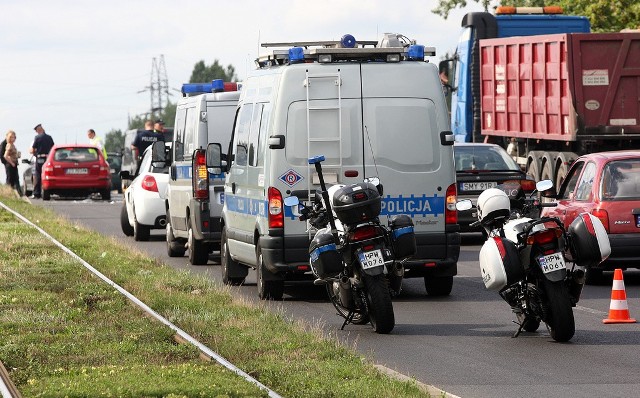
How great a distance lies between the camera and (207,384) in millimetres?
9672

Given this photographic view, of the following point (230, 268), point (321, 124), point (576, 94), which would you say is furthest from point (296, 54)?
point (576, 94)

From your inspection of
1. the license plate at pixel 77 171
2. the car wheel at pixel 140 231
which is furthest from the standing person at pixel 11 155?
the car wheel at pixel 140 231

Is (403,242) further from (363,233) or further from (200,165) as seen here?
(200,165)

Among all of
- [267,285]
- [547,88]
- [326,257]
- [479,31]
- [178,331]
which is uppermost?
[479,31]

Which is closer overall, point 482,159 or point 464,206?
point 464,206

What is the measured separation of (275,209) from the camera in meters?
15.8

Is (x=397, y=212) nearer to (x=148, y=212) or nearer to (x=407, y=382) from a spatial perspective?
(x=407, y=382)

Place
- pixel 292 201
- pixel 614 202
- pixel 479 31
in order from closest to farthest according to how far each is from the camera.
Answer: pixel 292 201
pixel 614 202
pixel 479 31

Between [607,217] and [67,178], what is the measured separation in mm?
27113

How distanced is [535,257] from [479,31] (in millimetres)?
22215

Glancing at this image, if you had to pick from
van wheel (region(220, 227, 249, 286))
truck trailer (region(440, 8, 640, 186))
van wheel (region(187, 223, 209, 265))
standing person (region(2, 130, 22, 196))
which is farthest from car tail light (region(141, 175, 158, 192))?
standing person (region(2, 130, 22, 196))

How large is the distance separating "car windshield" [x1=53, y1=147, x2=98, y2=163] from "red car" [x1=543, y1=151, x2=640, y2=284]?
26.2 metres

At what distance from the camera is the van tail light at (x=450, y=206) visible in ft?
52.9

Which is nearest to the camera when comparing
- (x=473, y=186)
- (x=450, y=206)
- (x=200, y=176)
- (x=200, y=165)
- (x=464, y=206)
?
(x=464, y=206)
